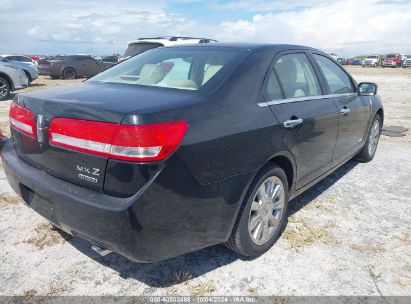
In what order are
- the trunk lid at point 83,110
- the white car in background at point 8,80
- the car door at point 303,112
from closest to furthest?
the trunk lid at point 83,110
the car door at point 303,112
the white car in background at point 8,80

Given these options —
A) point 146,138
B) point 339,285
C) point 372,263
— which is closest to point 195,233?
point 146,138

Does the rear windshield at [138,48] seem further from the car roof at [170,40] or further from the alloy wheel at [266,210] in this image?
the alloy wheel at [266,210]

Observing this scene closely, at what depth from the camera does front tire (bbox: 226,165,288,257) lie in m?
2.61

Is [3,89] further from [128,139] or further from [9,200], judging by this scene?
[128,139]

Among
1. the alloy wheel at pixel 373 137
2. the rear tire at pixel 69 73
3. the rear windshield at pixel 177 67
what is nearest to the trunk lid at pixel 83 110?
the rear windshield at pixel 177 67

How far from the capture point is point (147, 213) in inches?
78.5

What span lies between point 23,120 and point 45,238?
42.9 inches

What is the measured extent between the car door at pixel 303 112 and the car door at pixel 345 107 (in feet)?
0.67

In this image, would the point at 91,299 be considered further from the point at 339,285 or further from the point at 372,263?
the point at 372,263

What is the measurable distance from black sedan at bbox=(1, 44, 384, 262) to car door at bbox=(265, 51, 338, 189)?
2 centimetres

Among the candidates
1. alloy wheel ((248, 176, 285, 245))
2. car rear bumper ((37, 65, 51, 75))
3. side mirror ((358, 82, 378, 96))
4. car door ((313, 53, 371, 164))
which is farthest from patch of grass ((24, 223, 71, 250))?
car rear bumper ((37, 65, 51, 75))

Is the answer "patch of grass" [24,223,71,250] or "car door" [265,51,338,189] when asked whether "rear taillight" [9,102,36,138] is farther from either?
"car door" [265,51,338,189]

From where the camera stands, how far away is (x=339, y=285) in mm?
2561

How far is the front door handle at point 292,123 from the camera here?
284 centimetres
